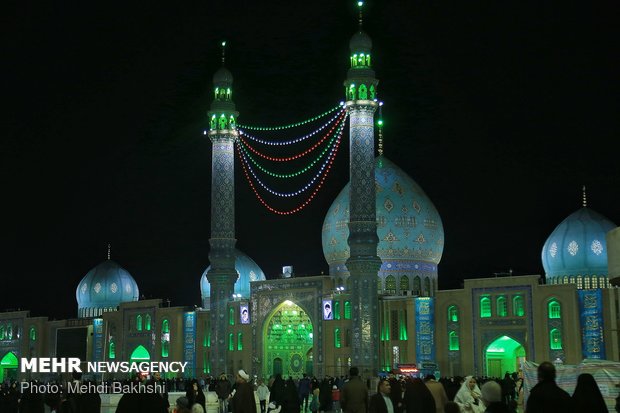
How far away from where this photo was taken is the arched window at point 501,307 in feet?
117

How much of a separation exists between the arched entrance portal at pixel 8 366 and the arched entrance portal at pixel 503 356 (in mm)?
27751

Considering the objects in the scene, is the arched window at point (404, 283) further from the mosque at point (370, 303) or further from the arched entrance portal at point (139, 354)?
the arched entrance portal at point (139, 354)

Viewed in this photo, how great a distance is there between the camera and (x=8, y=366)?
176 feet

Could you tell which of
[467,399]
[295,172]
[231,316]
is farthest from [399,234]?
[467,399]

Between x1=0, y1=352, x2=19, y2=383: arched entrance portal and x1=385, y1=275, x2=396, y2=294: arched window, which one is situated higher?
x1=385, y1=275, x2=396, y2=294: arched window

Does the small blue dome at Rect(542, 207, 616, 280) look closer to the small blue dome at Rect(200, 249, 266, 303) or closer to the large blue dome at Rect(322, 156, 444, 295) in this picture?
the large blue dome at Rect(322, 156, 444, 295)

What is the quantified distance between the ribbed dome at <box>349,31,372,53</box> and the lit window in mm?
10021

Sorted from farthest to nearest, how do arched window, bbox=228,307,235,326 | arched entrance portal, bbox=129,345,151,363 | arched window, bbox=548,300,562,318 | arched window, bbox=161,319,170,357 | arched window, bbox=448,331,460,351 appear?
arched entrance portal, bbox=129,345,151,363 < arched window, bbox=161,319,170,357 < arched window, bbox=228,307,235,326 < arched window, bbox=448,331,460,351 < arched window, bbox=548,300,562,318

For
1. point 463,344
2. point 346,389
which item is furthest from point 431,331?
point 346,389

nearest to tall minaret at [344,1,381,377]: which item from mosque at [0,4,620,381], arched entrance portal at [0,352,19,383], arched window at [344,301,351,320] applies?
mosque at [0,4,620,381]

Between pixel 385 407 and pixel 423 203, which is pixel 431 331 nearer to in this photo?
pixel 423 203

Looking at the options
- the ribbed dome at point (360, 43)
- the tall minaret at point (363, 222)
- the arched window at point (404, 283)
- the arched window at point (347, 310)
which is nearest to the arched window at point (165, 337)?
the arched window at point (347, 310)

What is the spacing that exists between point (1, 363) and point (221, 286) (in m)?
19.4

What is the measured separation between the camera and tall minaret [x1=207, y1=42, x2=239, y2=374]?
130 feet
